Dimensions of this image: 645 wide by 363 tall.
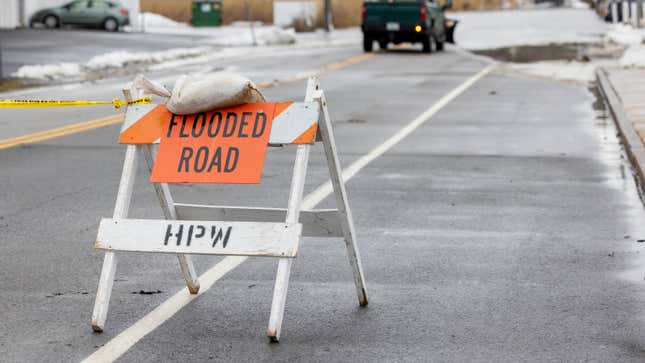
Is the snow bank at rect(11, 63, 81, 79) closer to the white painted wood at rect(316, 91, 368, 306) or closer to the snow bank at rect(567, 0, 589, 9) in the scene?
the white painted wood at rect(316, 91, 368, 306)

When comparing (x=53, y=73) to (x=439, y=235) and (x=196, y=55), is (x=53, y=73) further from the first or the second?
(x=439, y=235)

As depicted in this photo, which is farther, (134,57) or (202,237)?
(134,57)

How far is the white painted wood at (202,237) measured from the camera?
21.5 feet

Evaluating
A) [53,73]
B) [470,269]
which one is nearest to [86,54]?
[53,73]

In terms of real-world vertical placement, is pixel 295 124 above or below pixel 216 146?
above

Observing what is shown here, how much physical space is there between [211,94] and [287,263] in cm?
98

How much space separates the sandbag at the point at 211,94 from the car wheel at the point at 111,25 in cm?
4648

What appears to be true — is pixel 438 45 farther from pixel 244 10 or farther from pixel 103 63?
pixel 244 10

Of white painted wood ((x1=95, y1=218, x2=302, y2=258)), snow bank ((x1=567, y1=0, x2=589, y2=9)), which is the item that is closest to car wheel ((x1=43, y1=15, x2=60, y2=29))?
white painted wood ((x1=95, y1=218, x2=302, y2=258))

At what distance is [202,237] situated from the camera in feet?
22.0

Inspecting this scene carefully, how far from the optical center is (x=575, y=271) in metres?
8.41

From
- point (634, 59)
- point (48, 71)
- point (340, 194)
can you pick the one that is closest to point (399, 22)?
point (634, 59)

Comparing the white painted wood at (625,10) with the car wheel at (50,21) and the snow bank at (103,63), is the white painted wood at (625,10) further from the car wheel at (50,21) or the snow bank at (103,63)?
the car wheel at (50,21)

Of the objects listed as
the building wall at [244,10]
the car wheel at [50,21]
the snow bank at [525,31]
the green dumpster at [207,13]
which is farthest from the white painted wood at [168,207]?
the building wall at [244,10]
